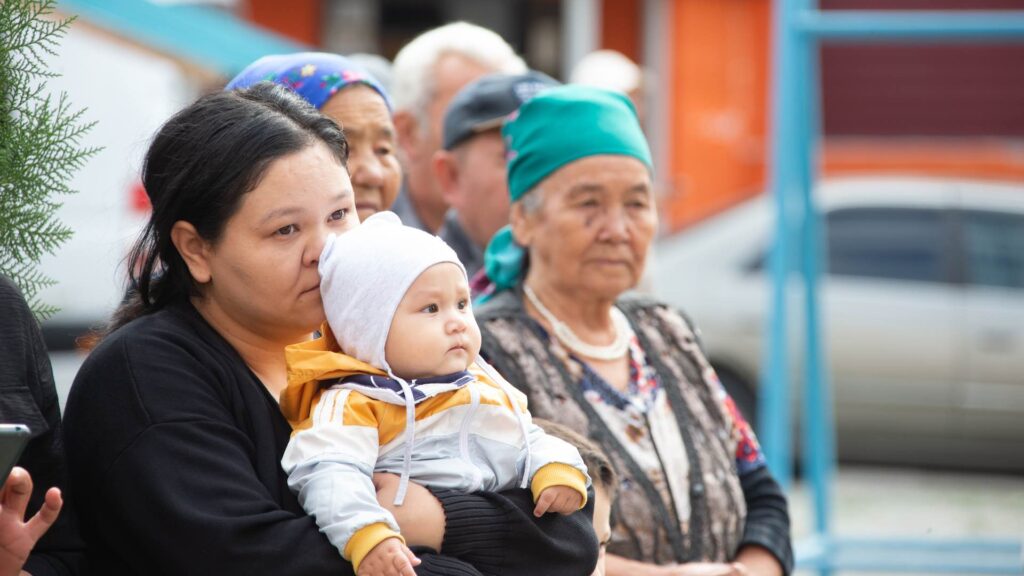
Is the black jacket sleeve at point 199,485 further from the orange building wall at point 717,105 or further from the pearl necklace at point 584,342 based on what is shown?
the orange building wall at point 717,105

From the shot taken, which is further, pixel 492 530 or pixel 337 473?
pixel 492 530

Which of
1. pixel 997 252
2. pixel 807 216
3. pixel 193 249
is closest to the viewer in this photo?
pixel 193 249

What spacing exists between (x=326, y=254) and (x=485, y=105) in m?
1.70

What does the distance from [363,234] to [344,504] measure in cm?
43

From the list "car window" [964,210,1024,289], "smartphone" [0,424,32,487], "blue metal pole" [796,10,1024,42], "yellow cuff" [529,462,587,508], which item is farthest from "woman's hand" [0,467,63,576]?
"car window" [964,210,1024,289]

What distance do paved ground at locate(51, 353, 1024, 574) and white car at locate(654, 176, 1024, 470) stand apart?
0.87 feet

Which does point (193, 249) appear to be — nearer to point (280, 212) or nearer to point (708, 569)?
point (280, 212)

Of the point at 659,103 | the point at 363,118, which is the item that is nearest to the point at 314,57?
the point at 363,118

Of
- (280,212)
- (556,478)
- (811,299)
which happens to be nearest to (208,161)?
(280,212)

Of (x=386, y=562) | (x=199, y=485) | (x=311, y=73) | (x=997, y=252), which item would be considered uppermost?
(x=311, y=73)

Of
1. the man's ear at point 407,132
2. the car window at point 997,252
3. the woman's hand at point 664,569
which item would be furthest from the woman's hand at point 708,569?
the car window at point 997,252

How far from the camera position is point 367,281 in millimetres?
2115

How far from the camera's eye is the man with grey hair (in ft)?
14.2

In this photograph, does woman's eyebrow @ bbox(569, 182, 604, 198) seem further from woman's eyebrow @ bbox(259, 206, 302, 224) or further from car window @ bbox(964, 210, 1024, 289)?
car window @ bbox(964, 210, 1024, 289)
